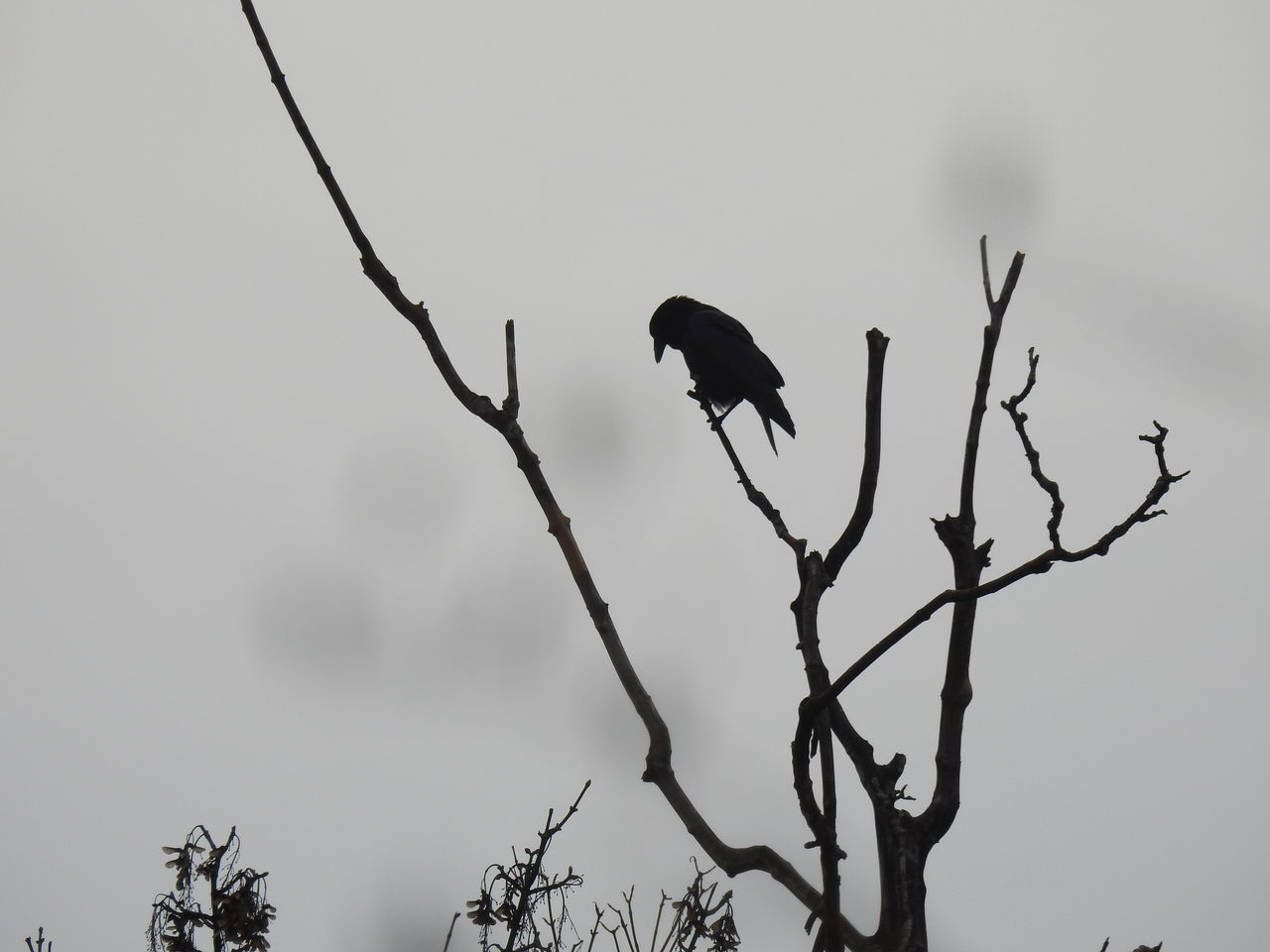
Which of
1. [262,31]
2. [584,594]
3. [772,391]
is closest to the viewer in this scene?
[262,31]

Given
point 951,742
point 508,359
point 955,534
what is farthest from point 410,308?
point 951,742

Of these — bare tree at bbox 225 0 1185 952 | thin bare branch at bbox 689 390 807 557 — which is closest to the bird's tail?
thin bare branch at bbox 689 390 807 557

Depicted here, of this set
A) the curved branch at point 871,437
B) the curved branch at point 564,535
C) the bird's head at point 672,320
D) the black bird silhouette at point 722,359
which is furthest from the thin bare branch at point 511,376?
the bird's head at point 672,320

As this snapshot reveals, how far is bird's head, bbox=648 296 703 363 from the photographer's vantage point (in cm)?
904

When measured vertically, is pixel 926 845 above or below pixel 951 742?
below

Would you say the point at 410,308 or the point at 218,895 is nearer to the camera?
the point at 410,308

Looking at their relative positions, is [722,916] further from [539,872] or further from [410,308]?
[410,308]

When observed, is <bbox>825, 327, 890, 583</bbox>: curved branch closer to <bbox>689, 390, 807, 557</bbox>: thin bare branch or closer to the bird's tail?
<bbox>689, 390, 807, 557</bbox>: thin bare branch

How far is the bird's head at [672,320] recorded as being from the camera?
904cm

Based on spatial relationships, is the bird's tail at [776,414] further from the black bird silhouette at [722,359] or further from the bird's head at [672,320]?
the bird's head at [672,320]

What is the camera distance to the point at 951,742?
7.91 feet

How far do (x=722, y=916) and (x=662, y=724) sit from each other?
225 cm

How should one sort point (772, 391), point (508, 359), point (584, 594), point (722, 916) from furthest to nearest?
point (772, 391) < point (722, 916) < point (508, 359) < point (584, 594)

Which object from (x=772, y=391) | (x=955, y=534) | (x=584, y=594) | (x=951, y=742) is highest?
(x=772, y=391)
